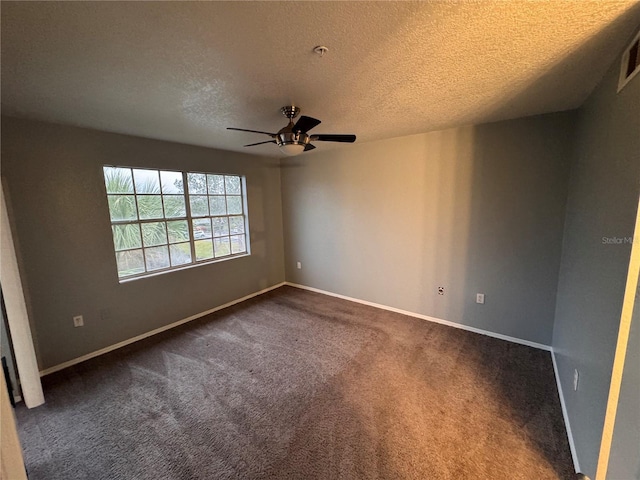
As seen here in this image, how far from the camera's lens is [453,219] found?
3.13 m

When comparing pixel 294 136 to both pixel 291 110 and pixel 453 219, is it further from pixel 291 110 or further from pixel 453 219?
pixel 453 219

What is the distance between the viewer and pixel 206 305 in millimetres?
3775

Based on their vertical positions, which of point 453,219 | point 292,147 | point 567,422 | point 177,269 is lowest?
point 567,422

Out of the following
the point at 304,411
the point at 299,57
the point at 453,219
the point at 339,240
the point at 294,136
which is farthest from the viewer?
the point at 339,240

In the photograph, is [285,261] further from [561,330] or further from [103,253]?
[561,330]

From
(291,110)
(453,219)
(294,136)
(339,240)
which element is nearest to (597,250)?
(453,219)

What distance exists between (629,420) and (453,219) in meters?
2.27

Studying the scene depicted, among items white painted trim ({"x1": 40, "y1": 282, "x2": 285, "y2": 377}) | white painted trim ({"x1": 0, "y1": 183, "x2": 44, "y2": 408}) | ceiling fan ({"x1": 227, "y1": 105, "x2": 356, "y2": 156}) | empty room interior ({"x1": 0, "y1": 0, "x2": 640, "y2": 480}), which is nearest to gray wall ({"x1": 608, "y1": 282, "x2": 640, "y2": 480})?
empty room interior ({"x1": 0, "y1": 0, "x2": 640, "y2": 480})

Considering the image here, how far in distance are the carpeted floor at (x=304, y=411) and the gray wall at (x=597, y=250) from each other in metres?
0.35

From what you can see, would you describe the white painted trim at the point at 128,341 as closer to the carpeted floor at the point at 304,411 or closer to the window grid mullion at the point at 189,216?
the carpeted floor at the point at 304,411

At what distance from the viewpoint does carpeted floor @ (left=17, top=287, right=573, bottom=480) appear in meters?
1.61

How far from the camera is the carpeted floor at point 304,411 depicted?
5.28ft

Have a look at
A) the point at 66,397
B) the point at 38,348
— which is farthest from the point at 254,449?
the point at 38,348

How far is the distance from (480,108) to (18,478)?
322 centimetres
